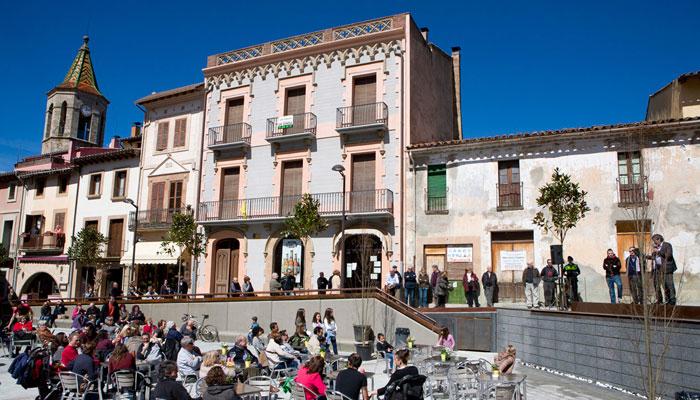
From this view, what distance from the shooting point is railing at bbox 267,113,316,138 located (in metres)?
25.2

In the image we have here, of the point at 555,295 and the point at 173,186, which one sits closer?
the point at 555,295

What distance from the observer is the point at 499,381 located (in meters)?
8.87

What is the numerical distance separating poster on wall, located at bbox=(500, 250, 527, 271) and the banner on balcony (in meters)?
11.1

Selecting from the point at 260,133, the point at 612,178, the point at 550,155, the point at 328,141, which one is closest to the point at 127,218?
the point at 260,133

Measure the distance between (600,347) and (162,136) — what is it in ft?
81.1

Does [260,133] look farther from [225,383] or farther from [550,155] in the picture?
[225,383]

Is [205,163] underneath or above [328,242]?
above

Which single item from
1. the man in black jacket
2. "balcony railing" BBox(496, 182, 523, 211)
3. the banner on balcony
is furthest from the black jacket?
the banner on balcony

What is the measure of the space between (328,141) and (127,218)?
12.9 m

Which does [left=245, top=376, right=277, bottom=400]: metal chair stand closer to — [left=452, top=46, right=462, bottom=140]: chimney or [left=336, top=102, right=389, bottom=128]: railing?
[left=336, top=102, right=389, bottom=128]: railing

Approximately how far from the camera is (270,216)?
81.6 ft

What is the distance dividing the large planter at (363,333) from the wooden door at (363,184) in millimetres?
6959

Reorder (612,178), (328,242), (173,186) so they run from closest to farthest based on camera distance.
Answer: (612,178) → (328,242) → (173,186)

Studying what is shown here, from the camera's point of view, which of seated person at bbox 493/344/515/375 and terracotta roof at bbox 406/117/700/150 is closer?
seated person at bbox 493/344/515/375
